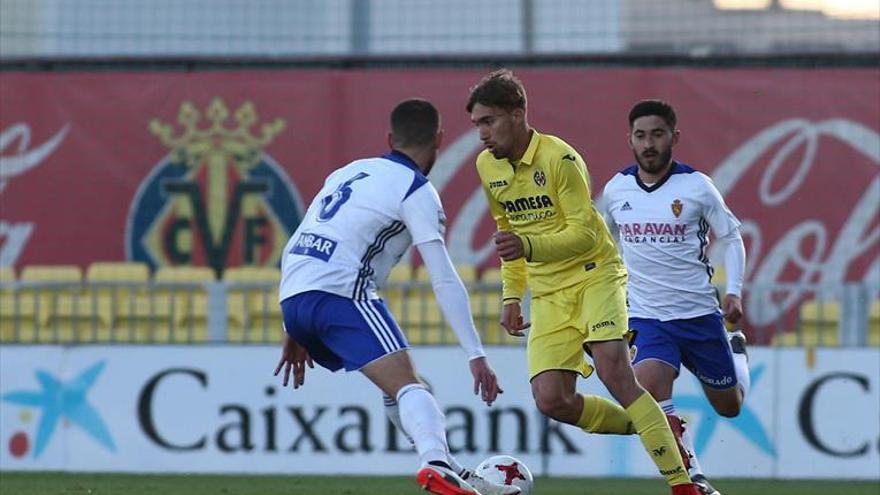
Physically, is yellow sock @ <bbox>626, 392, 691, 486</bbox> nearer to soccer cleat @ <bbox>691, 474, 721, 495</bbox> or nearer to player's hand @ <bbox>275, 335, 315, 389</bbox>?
soccer cleat @ <bbox>691, 474, 721, 495</bbox>

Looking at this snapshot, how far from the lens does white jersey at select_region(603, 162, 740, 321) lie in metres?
9.03

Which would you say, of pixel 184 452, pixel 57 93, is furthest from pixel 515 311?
pixel 57 93

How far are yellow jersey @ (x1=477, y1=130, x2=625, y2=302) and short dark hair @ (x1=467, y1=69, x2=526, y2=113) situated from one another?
250mm

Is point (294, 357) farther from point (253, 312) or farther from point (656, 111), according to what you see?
point (253, 312)

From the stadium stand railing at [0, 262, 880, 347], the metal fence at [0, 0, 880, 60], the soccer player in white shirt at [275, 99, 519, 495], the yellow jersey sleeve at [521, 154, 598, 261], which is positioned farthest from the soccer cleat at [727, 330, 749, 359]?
the metal fence at [0, 0, 880, 60]

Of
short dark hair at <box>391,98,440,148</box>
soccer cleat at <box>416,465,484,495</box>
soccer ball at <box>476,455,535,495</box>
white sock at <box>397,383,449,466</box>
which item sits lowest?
soccer ball at <box>476,455,535,495</box>

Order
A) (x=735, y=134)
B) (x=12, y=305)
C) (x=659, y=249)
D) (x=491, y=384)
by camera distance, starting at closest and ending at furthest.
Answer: (x=491, y=384) < (x=659, y=249) < (x=12, y=305) < (x=735, y=134)

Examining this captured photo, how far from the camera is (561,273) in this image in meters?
8.36

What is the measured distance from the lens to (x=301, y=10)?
18438 mm

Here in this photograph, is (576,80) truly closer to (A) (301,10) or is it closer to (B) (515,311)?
(A) (301,10)

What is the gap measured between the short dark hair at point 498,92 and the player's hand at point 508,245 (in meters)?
0.67

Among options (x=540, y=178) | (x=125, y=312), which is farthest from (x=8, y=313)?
(x=540, y=178)

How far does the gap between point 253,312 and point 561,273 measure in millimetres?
5824

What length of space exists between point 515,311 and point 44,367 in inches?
223
